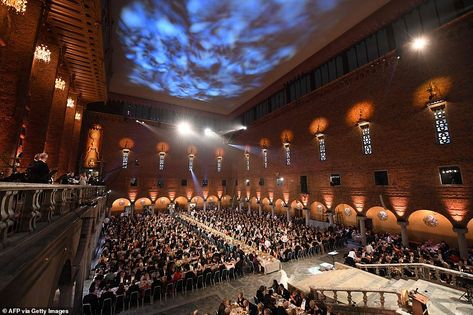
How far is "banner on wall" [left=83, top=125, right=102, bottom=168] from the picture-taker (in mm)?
21953

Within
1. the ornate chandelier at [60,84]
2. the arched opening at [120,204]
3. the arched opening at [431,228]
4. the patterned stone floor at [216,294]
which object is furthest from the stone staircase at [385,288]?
the arched opening at [120,204]

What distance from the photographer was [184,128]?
29609 mm

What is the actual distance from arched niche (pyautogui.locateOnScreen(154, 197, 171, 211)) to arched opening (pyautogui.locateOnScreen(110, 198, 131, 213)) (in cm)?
337

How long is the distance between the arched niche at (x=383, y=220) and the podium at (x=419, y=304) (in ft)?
36.8

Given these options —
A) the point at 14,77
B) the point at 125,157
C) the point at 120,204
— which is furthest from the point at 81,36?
the point at 120,204

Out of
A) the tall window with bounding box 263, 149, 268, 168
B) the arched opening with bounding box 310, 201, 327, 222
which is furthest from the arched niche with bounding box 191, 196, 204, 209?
the arched opening with bounding box 310, 201, 327, 222

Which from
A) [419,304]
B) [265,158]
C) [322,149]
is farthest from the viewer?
[265,158]

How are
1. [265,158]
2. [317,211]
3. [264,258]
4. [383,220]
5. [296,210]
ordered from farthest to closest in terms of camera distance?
[265,158]
[296,210]
[317,211]
[383,220]
[264,258]

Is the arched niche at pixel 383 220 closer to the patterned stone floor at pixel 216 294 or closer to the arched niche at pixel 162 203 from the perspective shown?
the patterned stone floor at pixel 216 294

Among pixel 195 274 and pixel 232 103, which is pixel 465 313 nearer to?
pixel 195 274

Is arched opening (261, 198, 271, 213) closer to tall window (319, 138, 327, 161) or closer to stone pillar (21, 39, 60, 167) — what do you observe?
tall window (319, 138, 327, 161)

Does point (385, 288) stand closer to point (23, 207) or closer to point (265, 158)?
point (23, 207)

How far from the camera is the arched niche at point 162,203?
1068 inches

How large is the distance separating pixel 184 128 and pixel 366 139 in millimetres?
22177
